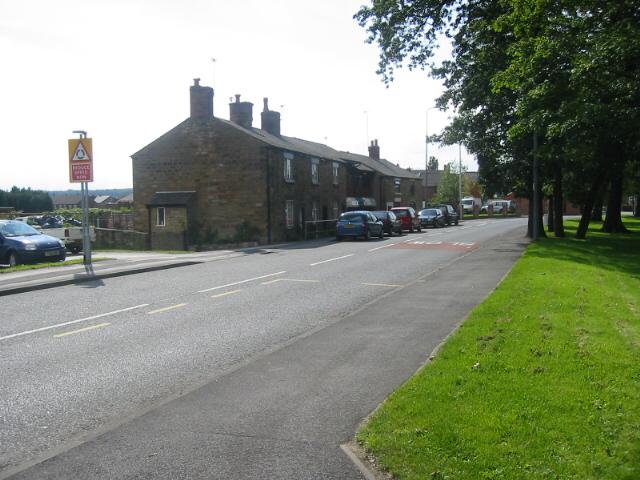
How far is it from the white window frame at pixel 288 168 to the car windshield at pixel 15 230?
1865 centimetres

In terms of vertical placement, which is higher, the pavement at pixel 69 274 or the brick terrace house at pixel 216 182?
the brick terrace house at pixel 216 182

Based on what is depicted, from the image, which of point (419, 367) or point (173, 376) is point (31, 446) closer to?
point (173, 376)

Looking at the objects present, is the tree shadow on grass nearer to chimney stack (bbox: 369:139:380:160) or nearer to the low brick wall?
the low brick wall

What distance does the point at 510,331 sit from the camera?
8469 millimetres

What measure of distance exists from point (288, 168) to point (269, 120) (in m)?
7.48

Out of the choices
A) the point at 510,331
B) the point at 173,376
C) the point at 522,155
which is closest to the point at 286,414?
the point at 173,376

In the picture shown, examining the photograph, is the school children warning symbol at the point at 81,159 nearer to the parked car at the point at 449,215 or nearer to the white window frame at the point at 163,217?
the white window frame at the point at 163,217

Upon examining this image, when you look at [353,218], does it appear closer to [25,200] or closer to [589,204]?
[589,204]

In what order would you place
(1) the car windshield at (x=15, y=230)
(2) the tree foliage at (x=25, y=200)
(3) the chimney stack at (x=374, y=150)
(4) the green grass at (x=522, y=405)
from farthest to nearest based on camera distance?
(2) the tree foliage at (x=25, y=200) → (3) the chimney stack at (x=374, y=150) → (1) the car windshield at (x=15, y=230) → (4) the green grass at (x=522, y=405)

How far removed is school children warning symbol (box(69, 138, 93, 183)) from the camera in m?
18.3

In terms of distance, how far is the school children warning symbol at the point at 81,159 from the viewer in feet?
60.0

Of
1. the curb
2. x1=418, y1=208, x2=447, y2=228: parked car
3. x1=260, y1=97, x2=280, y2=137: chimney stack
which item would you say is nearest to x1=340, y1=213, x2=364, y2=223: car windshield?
x1=260, y1=97, x2=280, y2=137: chimney stack

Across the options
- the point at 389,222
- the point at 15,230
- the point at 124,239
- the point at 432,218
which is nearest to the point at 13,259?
the point at 15,230

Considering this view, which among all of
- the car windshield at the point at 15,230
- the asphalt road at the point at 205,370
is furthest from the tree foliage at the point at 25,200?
the asphalt road at the point at 205,370
